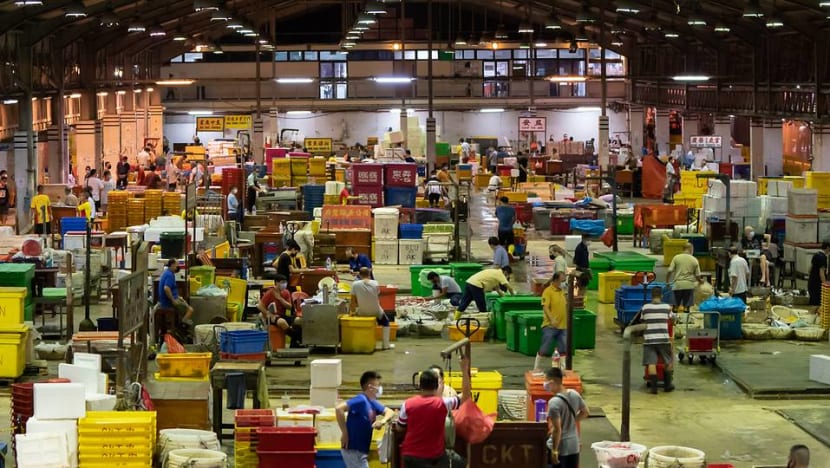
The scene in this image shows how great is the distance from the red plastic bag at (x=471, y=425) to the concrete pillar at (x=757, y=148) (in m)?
31.6

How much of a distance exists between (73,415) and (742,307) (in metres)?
11.2

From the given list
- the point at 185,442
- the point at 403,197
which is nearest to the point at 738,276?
the point at 185,442

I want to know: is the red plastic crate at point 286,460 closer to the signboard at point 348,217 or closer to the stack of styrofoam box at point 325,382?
the stack of styrofoam box at point 325,382

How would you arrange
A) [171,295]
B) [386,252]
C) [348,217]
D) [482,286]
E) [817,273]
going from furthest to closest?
[348,217]
[386,252]
[817,273]
[482,286]
[171,295]

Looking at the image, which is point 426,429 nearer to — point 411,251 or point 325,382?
point 325,382

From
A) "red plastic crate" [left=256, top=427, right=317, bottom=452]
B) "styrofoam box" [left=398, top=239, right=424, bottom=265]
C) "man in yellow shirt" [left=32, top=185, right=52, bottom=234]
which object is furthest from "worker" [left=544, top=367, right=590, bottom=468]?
"man in yellow shirt" [left=32, top=185, right=52, bottom=234]

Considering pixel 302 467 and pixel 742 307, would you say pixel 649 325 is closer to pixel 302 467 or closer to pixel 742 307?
pixel 742 307

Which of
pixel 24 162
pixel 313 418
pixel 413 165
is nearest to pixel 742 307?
pixel 313 418

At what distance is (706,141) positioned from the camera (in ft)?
152

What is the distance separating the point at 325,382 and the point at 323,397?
0.52 feet

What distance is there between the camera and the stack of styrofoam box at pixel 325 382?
46.8 feet

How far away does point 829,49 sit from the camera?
111 feet

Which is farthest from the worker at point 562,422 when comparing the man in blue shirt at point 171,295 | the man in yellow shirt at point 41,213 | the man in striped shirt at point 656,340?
the man in yellow shirt at point 41,213

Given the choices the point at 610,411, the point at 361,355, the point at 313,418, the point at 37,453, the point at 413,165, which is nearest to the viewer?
the point at 37,453
